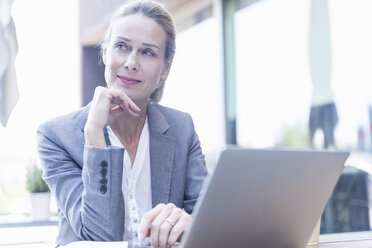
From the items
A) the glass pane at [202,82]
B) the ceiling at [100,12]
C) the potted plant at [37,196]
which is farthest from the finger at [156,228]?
the ceiling at [100,12]

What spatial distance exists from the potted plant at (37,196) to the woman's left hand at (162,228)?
7.15 feet

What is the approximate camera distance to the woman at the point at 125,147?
1.29m

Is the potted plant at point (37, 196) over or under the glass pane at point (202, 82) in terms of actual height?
under

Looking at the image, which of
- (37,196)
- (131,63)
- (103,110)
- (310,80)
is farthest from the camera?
(310,80)

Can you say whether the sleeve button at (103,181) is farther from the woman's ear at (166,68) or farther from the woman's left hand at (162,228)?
the woman's ear at (166,68)

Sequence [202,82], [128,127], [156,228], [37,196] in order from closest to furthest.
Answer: [156,228], [128,127], [37,196], [202,82]

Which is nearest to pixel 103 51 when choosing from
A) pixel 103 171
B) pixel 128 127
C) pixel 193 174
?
pixel 128 127

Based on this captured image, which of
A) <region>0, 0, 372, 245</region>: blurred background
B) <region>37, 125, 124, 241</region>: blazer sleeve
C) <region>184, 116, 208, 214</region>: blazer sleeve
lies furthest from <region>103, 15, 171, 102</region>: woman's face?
<region>0, 0, 372, 245</region>: blurred background

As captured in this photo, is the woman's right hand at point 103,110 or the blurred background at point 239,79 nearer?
the woman's right hand at point 103,110

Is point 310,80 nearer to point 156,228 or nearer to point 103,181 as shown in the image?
point 103,181

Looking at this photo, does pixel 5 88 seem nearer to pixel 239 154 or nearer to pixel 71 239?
pixel 71 239

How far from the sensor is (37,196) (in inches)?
119

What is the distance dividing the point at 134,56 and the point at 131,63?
34 millimetres

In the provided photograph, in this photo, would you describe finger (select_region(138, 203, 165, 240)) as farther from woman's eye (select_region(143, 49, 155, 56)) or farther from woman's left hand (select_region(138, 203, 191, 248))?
woman's eye (select_region(143, 49, 155, 56))
